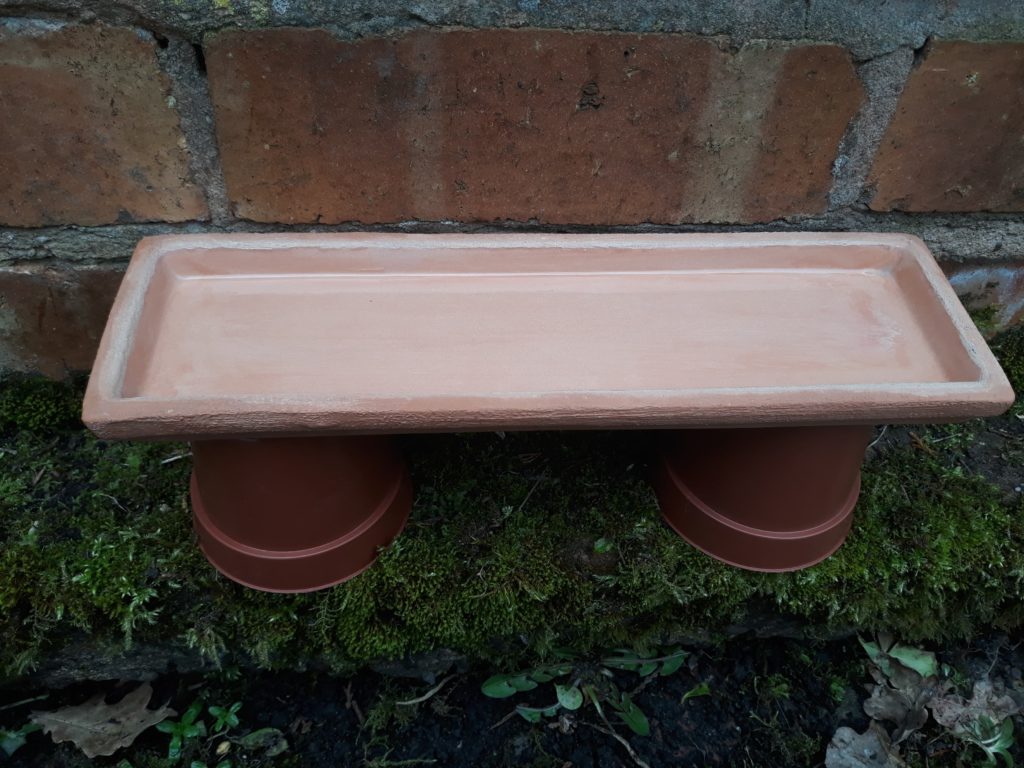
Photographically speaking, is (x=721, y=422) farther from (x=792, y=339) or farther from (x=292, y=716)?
(x=292, y=716)

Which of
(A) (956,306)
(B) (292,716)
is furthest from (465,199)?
(B) (292,716)

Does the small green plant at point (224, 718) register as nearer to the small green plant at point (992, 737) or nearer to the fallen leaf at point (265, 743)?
the fallen leaf at point (265, 743)

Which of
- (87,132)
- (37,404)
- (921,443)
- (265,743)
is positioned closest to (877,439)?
(921,443)

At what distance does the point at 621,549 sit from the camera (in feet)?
4.26

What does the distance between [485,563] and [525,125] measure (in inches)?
27.6

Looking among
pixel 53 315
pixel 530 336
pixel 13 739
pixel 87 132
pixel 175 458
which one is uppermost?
pixel 87 132

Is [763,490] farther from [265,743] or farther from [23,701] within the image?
[23,701]

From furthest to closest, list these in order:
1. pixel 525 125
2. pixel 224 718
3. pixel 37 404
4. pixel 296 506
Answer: pixel 37 404 < pixel 224 718 < pixel 525 125 < pixel 296 506

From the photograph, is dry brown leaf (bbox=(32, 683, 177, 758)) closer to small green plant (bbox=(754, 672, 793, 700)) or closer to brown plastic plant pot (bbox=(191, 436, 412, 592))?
brown plastic plant pot (bbox=(191, 436, 412, 592))

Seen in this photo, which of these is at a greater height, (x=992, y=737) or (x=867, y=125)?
(x=867, y=125)

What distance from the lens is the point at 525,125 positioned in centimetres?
124

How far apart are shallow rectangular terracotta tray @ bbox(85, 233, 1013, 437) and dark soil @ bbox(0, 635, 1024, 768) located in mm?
616

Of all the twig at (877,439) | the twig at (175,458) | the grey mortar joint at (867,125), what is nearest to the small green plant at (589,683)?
the twig at (877,439)

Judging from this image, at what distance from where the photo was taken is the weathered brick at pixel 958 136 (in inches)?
48.5
